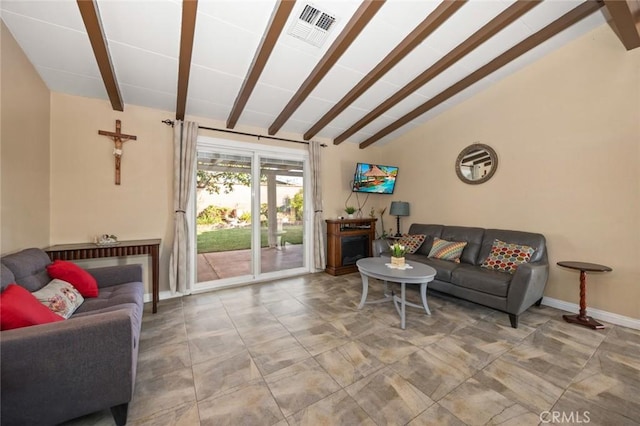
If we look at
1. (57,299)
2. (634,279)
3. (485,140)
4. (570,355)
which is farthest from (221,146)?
(634,279)

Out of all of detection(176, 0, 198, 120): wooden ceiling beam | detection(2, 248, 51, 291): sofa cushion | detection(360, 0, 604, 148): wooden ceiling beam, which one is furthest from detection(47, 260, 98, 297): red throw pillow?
detection(360, 0, 604, 148): wooden ceiling beam

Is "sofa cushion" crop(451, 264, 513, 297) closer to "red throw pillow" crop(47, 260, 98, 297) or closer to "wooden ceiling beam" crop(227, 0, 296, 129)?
"wooden ceiling beam" crop(227, 0, 296, 129)

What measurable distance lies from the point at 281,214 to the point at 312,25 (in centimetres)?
287

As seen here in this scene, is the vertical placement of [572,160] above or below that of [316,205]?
above

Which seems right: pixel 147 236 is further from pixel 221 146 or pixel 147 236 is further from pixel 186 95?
pixel 186 95

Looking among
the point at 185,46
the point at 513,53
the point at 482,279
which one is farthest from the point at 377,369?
the point at 513,53

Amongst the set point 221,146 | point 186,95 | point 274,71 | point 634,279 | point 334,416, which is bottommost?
point 334,416

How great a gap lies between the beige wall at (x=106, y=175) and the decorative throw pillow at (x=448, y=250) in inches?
153

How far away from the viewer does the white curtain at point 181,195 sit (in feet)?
11.0

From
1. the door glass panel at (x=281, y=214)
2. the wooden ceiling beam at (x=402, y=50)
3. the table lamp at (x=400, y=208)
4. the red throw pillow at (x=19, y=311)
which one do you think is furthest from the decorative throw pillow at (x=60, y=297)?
the table lamp at (x=400, y=208)

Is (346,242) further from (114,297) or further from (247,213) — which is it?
(114,297)

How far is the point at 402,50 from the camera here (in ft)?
8.50

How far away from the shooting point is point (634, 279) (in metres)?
2.58

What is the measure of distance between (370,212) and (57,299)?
4.83 m
